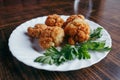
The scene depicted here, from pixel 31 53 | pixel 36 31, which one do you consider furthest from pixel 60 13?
pixel 31 53

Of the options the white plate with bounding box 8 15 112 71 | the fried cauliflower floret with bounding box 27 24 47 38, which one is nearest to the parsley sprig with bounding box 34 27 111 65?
the white plate with bounding box 8 15 112 71

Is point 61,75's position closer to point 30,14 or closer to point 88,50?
point 88,50

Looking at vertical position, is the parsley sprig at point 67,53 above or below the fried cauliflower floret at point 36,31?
below

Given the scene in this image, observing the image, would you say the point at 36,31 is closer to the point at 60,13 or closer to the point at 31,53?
the point at 31,53

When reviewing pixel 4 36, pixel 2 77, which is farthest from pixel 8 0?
pixel 2 77

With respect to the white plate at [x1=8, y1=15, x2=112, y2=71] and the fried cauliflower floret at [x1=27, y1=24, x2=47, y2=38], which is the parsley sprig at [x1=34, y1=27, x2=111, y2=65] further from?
the fried cauliflower floret at [x1=27, y1=24, x2=47, y2=38]

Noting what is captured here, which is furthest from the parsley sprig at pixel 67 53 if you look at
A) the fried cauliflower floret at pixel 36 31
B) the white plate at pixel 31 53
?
the fried cauliflower floret at pixel 36 31

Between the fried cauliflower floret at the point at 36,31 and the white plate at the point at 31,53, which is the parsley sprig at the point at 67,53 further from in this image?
the fried cauliflower floret at the point at 36,31
